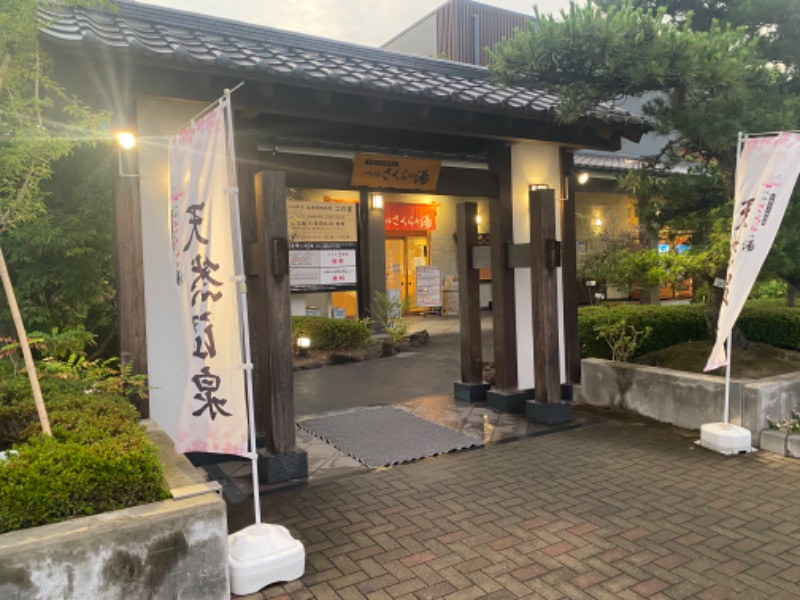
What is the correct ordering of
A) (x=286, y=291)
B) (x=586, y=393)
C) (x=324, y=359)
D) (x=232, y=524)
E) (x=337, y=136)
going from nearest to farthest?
(x=232, y=524)
(x=286, y=291)
(x=337, y=136)
(x=586, y=393)
(x=324, y=359)

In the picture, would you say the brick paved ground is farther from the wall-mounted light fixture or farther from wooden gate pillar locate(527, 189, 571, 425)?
the wall-mounted light fixture

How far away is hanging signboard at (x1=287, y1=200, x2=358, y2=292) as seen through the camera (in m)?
12.0

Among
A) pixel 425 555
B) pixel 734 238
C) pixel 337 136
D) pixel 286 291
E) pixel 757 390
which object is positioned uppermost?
pixel 337 136

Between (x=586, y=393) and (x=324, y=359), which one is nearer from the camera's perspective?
(x=586, y=393)

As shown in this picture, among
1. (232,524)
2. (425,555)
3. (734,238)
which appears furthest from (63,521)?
(734,238)

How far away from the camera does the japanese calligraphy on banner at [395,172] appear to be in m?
6.31

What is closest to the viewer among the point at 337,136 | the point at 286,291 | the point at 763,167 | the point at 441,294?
the point at 286,291

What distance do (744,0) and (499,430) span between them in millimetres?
5666

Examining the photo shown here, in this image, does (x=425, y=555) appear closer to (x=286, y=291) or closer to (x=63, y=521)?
(x=63, y=521)

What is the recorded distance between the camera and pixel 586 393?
7.69 m

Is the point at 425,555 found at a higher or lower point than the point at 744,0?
lower

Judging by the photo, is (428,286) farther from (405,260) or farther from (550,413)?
(550,413)

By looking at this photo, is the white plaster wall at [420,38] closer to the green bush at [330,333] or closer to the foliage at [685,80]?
the green bush at [330,333]

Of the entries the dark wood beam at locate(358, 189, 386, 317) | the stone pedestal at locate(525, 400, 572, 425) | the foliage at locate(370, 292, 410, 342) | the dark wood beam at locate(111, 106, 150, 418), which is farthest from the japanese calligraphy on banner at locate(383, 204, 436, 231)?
the dark wood beam at locate(111, 106, 150, 418)
